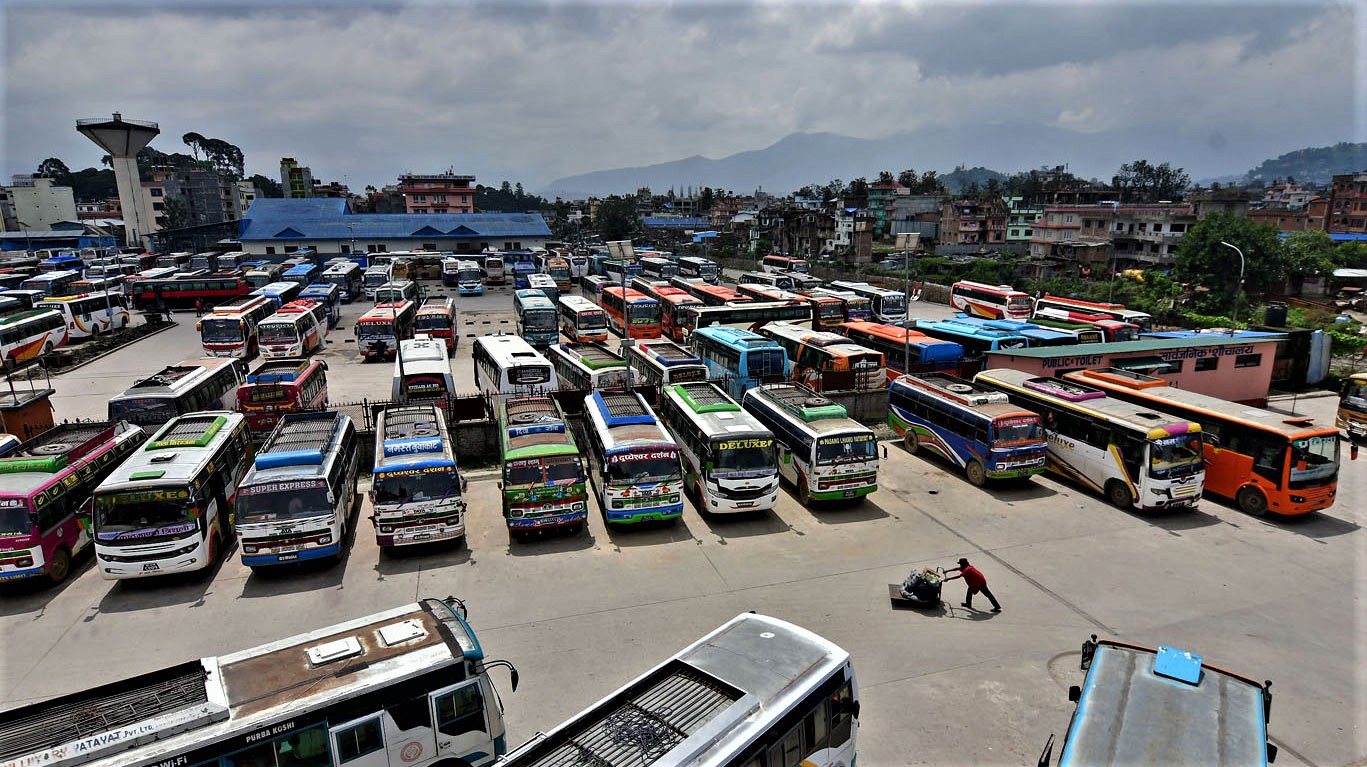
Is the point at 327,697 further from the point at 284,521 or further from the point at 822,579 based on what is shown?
the point at 822,579

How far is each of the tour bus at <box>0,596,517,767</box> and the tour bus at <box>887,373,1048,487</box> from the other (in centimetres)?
1372

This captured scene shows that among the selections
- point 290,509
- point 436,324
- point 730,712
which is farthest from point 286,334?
point 730,712

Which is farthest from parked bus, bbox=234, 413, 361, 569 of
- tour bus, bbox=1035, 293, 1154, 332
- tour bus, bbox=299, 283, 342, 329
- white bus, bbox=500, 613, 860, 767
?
tour bus, bbox=1035, 293, 1154, 332

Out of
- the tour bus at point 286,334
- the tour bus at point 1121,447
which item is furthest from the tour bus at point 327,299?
the tour bus at point 1121,447

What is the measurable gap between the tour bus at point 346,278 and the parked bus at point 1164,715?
53.7 m

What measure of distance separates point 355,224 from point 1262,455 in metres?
83.5

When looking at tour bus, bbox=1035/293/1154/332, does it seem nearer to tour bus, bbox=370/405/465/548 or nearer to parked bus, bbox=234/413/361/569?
tour bus, bbox=370/405/465/548

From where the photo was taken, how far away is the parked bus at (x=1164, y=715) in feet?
20.4

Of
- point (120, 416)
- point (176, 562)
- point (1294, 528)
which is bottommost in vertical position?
point (1294, 528)

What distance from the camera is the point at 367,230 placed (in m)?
80.4

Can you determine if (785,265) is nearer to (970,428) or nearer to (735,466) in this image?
(970,428)

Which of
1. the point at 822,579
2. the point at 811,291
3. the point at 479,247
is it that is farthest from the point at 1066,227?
the point at 822,579

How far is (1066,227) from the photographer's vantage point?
259 ft

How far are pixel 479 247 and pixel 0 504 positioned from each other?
74122 millimetres
